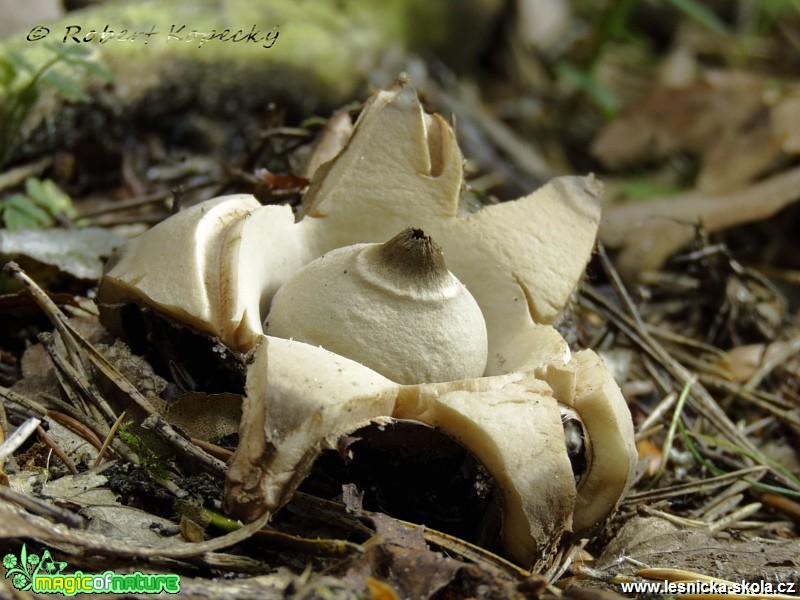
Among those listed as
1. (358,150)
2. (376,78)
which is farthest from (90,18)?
(358,150)

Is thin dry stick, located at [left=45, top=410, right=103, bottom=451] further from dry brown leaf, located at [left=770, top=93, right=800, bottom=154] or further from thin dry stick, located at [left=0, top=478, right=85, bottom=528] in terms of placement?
dry brown leaf, located at [left=770, top=93, right=800, bottom=154]

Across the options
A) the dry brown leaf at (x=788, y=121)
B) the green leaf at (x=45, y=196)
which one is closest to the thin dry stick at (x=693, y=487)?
the green leaf at (x=45, y=196)

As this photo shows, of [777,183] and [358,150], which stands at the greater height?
[358,150]

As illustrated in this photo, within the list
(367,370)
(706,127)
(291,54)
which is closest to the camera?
(367,370)

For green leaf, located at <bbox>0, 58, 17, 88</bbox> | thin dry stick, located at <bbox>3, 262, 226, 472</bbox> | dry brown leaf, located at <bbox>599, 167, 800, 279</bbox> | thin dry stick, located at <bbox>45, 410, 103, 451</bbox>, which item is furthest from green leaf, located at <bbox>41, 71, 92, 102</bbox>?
dry brown leaf, located at <bbox>599, 167, 800, 279</bbox>

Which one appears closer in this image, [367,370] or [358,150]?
[367,370]

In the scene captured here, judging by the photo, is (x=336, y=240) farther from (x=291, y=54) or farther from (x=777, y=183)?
(x=777, y=183)

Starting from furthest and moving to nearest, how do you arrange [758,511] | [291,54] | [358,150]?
[291,54] → [758,511] → [358,150]

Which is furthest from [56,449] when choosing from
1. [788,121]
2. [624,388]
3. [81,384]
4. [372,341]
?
[788,121]
